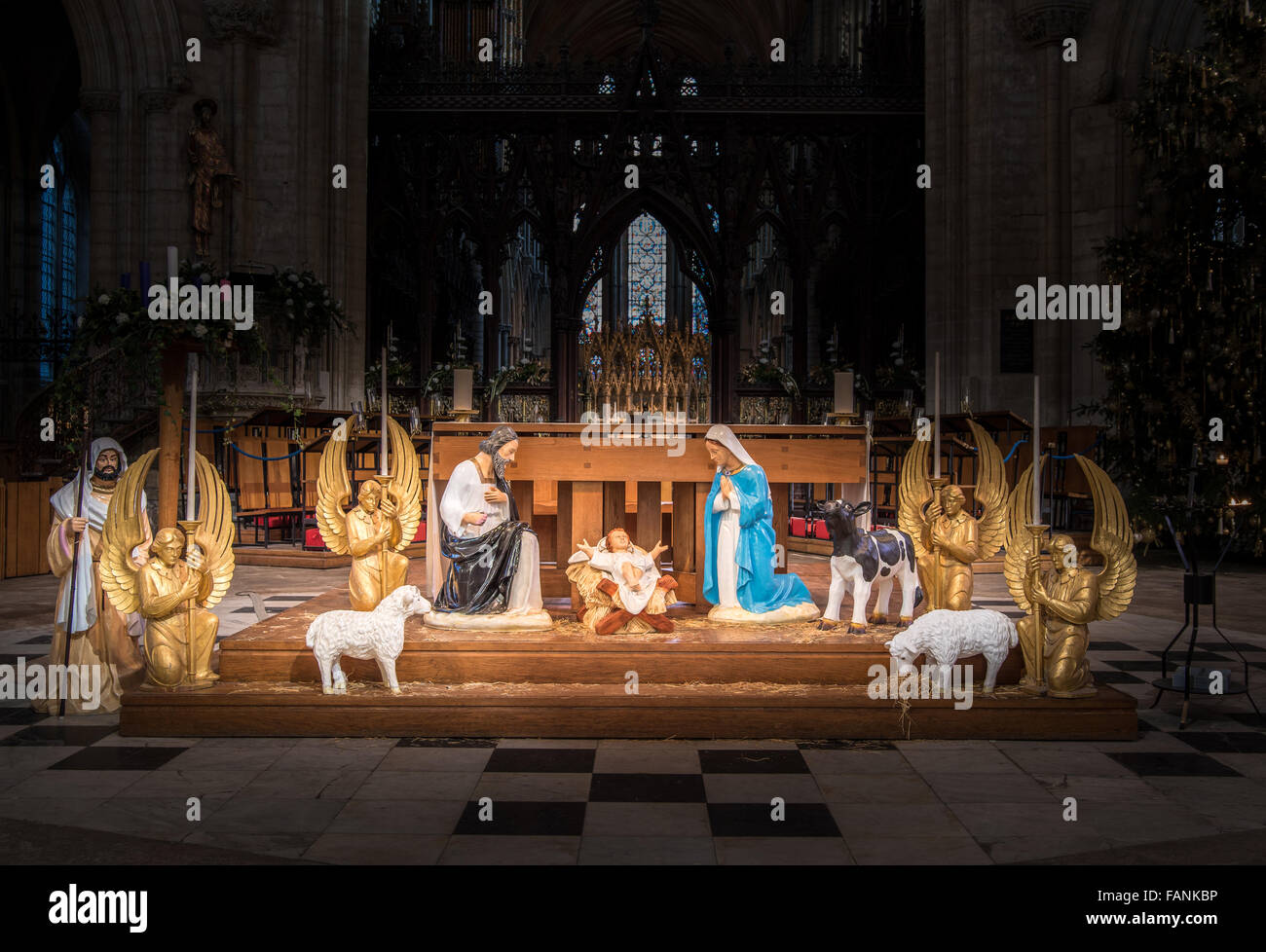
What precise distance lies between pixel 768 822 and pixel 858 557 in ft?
6.62

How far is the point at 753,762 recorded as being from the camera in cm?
454

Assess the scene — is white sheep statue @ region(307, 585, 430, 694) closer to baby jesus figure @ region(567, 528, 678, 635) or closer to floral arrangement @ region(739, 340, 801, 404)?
baby jesus figure @ region(567, 528, 678, 635)

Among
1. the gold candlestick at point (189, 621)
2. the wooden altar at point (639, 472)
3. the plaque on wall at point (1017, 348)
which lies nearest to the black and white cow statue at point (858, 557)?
the wooden altar at point (639, 472)

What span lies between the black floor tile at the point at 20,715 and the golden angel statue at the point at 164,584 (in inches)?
23.2

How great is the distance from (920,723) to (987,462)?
1.42 meters

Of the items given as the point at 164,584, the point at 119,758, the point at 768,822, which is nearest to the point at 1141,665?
the point at 768,822

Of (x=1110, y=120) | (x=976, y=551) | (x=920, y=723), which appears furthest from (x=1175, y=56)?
(x=1110, y=120)

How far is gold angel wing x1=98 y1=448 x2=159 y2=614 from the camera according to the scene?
5043 millimetres

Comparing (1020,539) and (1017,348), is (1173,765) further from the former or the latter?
(1017,348)

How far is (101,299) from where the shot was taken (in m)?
8.49

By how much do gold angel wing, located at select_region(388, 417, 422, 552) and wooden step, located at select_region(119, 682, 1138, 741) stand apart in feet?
3.01

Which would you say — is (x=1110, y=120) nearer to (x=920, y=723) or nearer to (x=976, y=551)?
(x=976, y=551)

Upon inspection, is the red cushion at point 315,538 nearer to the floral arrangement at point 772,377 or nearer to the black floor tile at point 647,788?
the floral arrangement at point 772,377

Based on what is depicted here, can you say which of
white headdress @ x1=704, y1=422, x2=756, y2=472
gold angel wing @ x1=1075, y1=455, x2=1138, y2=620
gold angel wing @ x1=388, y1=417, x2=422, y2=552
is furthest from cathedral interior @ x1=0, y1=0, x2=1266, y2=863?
gold angel wing @ x1=1075, y1=455, x2=1138, y2=620
